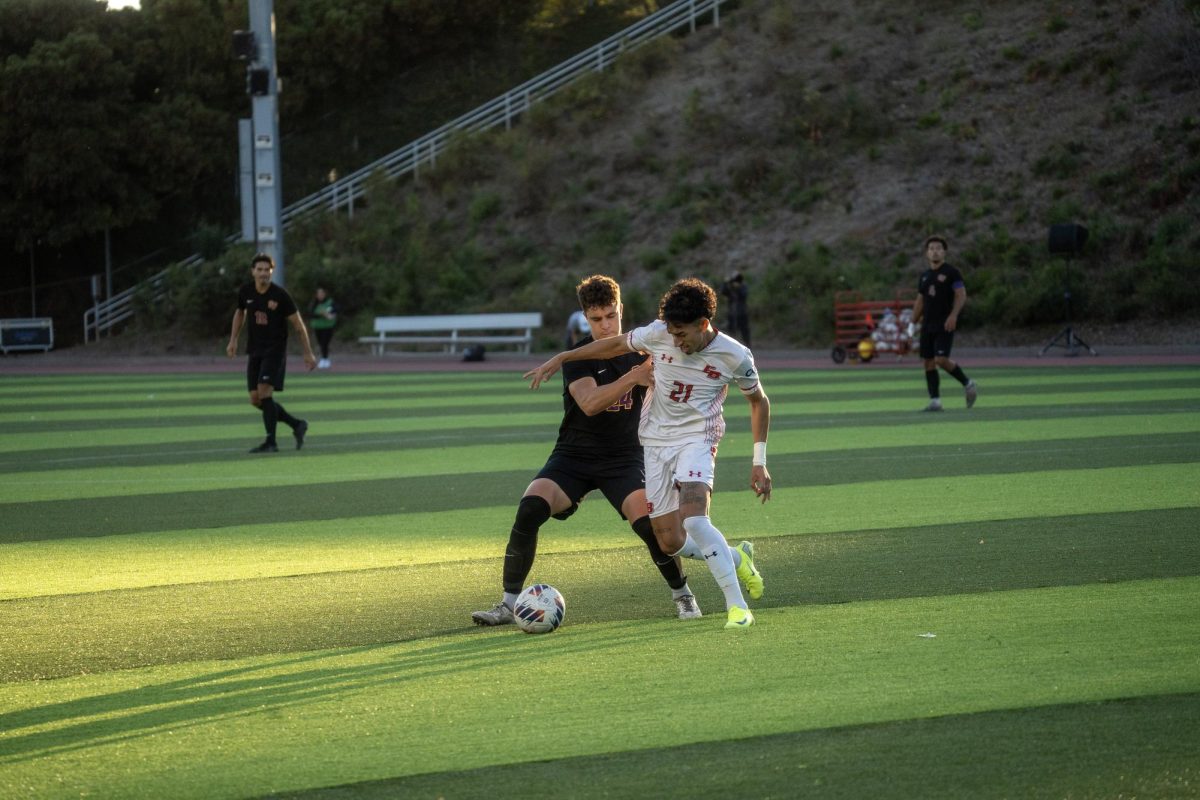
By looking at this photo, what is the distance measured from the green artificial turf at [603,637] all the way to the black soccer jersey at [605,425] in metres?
0.81

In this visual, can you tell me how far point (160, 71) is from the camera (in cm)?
5631

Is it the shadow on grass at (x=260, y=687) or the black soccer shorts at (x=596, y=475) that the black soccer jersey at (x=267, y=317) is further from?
the shadow on grass at (x=260, y=687)

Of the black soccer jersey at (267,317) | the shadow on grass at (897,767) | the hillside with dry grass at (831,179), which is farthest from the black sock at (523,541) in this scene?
the hillside with dry grass at (831,179)

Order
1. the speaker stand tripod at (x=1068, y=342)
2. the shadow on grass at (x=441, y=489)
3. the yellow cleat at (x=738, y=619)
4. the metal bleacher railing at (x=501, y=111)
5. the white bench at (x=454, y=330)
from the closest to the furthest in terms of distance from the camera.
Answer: the yellow cleat at (x=738, y=619) → the shadow on grass at (x=441, y=489) → the speaker stand tripod at (x=1068, y=342) → the white bench at (x=454, y=330) → the metal bleacher railing at (x=501, y=111)

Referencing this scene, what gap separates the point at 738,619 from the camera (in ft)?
25.2

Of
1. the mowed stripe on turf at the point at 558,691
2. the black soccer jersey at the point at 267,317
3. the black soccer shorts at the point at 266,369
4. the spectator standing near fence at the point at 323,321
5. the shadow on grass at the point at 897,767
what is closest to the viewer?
the shadow on grass at the point at 897,767

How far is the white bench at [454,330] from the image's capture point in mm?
41719

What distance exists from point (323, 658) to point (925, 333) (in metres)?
13.8

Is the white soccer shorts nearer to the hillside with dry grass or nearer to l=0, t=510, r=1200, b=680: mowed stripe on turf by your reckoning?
l=0, t=510, r=1200, b=680: mowed stripe on turf

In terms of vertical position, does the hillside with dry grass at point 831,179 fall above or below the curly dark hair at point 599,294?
above

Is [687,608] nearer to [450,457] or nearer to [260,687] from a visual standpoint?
[260,687]

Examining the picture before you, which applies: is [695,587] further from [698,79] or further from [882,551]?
[698,79]

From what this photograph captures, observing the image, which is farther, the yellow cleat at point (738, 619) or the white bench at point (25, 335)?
the white bench at point (25, 335)

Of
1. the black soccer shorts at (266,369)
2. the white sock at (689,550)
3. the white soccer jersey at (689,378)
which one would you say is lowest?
the white sock at (689,550)
